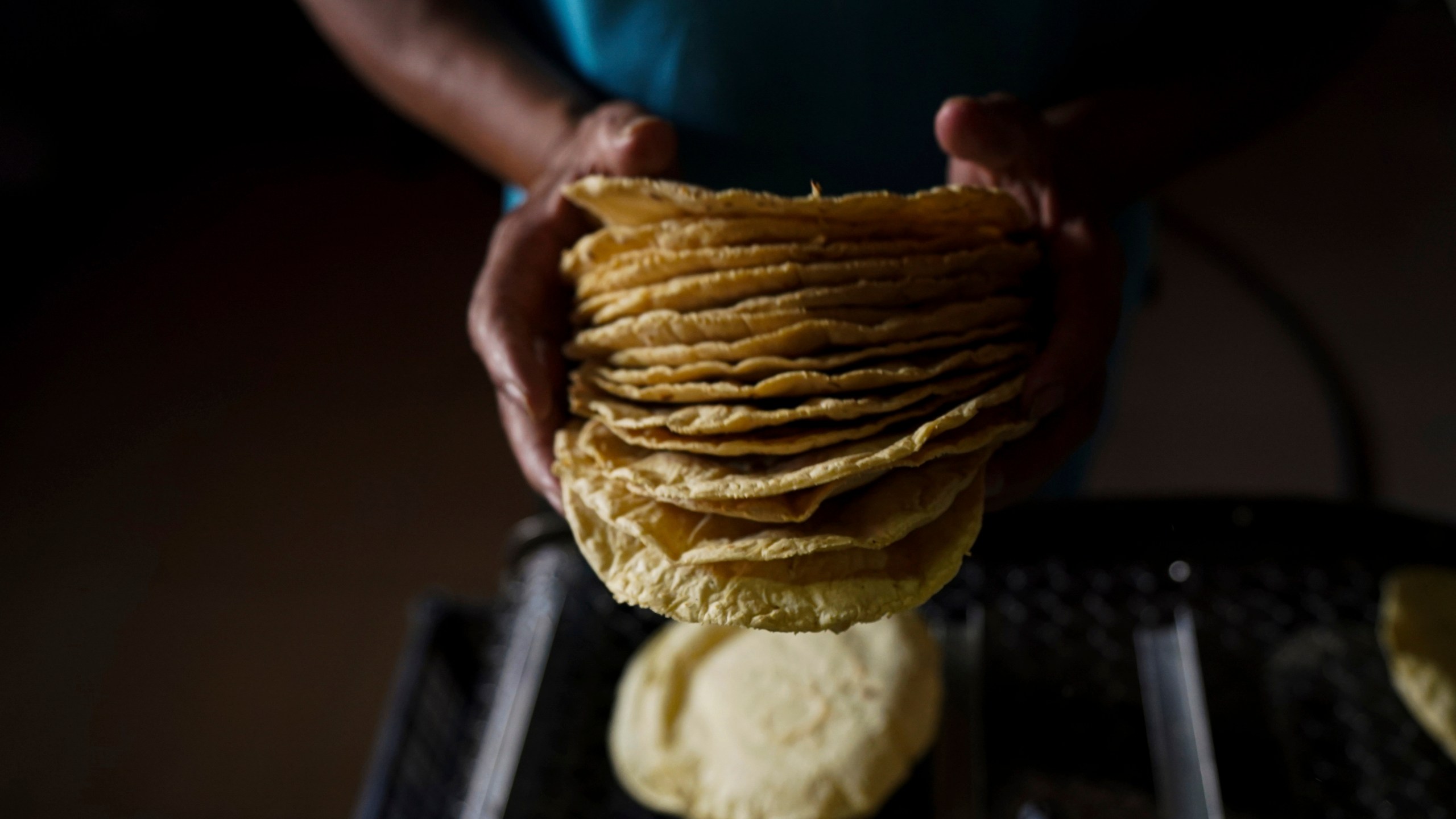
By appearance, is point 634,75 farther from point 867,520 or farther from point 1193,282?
point 1193,282

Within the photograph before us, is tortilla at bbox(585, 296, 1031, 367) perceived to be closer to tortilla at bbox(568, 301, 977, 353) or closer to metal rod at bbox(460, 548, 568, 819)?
tortilla at bbox(568, 301, 977, 353)

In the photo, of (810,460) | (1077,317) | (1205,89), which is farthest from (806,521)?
(1205,89)

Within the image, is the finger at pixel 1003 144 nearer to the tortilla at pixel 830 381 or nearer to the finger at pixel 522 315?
the tortilla at pixel 830 381

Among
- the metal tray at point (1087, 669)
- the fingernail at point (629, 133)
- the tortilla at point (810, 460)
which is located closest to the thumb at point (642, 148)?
the fingernail at point (629, 133)

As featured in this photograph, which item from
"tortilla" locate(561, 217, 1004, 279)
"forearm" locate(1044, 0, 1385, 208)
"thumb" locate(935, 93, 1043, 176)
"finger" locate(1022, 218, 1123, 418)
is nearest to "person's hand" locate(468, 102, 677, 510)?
"tortilla" locate(561, 217, 1004, 279)

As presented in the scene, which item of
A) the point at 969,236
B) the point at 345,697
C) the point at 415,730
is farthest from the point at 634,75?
the point at 345,697
